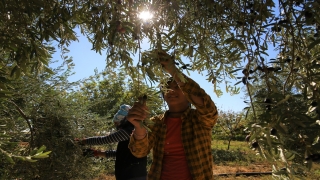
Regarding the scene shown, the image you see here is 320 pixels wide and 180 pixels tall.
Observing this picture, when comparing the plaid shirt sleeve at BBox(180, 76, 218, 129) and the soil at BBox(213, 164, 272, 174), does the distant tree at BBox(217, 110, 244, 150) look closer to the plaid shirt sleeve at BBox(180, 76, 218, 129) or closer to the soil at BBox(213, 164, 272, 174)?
the plaid shirt sleeve at BBox(180, 76, 218, 129)

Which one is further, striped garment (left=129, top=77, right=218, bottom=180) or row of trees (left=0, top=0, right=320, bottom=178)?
striped garment (left=129, top=77, right=218, bottom=180)

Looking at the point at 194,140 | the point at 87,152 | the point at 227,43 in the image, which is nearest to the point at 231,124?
the point at 87,152

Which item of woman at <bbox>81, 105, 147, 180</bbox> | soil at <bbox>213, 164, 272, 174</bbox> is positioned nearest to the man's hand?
woman at <bbox>81, 105, 147, 180</bbox>

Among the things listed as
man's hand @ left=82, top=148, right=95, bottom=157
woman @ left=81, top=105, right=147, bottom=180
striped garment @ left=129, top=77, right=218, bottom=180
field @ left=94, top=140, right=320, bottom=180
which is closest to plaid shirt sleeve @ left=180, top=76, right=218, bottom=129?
striped garment @ left=129, top=77, right=218, bottom=180

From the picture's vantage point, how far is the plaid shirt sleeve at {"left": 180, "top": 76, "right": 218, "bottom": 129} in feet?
5.55

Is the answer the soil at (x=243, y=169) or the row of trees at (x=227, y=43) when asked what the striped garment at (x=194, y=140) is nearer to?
the row of trees at (x=227, y=43)

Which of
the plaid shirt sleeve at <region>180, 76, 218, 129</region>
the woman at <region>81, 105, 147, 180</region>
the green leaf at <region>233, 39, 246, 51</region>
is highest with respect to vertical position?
the green leaf at <region>233, 39, 246, 51</region>

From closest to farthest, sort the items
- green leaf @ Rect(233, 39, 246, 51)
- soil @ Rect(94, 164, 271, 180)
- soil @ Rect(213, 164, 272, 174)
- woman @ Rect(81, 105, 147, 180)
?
green leaf @ Rect(233, 39, 246, 51), woman @ Rect(81, 105, 147, 180), soil @ Rect(94, 164, 271, 180), soil @ Rect(213, 164, 272, 174)

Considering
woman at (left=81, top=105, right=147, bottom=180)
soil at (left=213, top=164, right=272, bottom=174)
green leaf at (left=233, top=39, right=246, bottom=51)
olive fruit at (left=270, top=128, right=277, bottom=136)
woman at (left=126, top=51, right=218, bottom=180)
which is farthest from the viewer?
soil at (left=213, top=164, right=272, bottom=174)

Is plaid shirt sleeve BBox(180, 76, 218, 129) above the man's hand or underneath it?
above

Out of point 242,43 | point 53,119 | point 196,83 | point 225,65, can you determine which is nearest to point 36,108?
point 53,119

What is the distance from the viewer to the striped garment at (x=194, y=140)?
1.83 metres

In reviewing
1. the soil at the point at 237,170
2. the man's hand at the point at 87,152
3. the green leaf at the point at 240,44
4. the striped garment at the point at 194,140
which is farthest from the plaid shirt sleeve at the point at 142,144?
the soil at the point at 237,170

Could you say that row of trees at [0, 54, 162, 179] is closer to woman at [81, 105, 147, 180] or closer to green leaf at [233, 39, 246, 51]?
woman at [81, 105, 147, 180]
